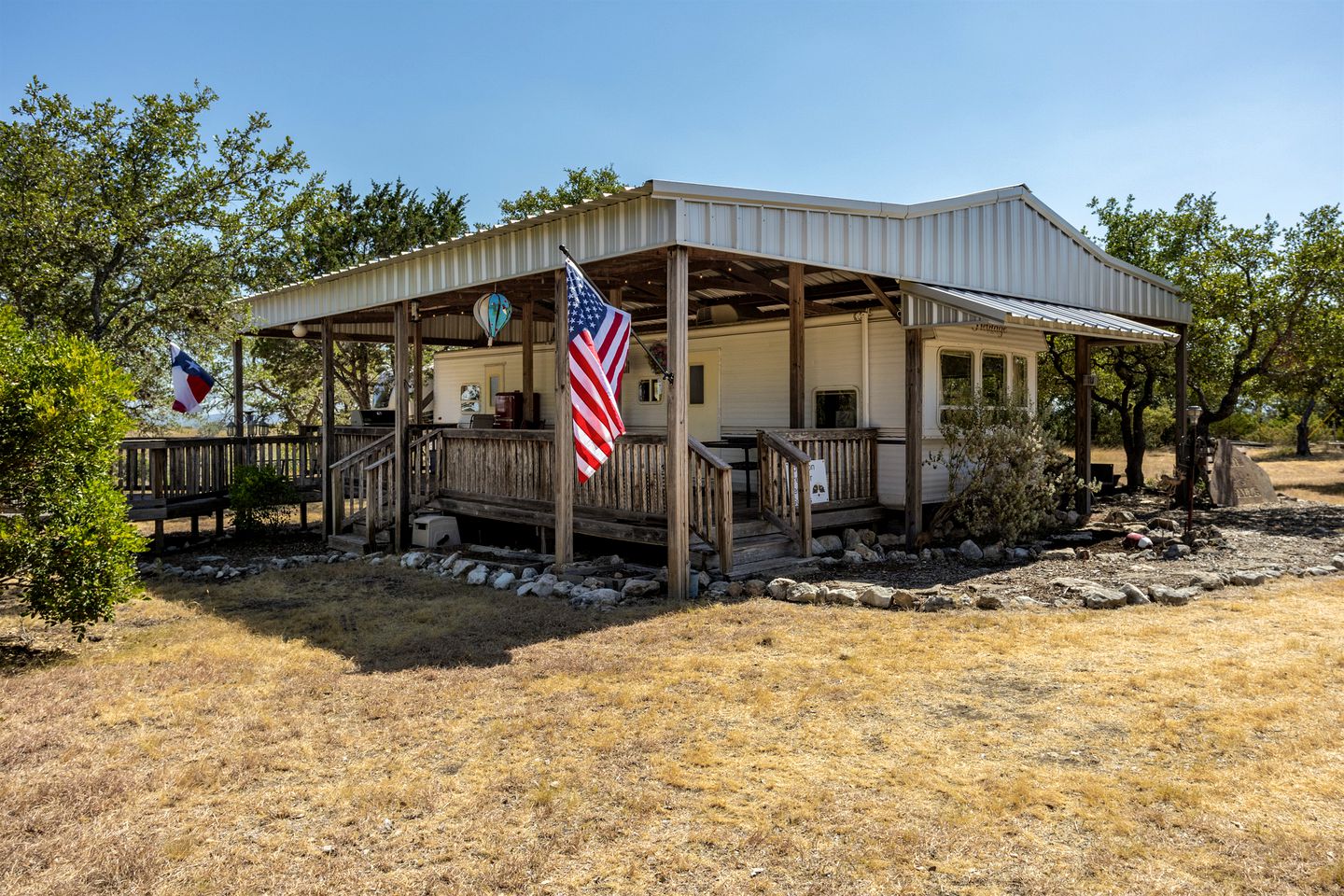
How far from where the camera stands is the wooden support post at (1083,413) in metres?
13.4

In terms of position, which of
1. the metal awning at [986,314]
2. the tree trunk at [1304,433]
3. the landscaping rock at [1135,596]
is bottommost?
the landscaping rock at [1135,596]

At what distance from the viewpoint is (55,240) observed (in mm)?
11391

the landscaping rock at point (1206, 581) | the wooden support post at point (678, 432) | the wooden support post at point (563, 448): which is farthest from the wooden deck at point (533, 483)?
the landscaping rock at point (1206, 581)

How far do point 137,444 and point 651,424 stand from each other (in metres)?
7.33

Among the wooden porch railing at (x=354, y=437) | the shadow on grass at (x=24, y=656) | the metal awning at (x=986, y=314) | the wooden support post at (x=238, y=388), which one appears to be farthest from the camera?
the wooden support post at (x=238, y=388)

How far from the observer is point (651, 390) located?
14125 mm

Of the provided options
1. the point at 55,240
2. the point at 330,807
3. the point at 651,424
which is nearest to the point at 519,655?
the point at 330,807

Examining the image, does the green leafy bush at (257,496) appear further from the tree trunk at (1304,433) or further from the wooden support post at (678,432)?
the tree trunk at (1304,433)

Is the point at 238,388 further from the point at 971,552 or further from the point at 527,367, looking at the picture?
the point at 971,552

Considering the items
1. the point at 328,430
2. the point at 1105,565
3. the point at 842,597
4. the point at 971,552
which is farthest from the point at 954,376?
the point at 328,430

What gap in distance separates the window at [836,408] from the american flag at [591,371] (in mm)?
4724

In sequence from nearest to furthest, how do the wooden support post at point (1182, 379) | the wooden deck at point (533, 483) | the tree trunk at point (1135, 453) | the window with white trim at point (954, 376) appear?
1. the wooden deck at point (533, 483)
2. the window with white trim at point (954, 376)
3. the wooden support post at point (1182, 379)
4. the tree trunk at point (1135, 453)

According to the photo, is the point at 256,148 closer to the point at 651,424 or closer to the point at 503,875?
the point at 651,424

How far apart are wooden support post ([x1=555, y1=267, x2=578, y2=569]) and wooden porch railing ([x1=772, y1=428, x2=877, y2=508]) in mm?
2591
